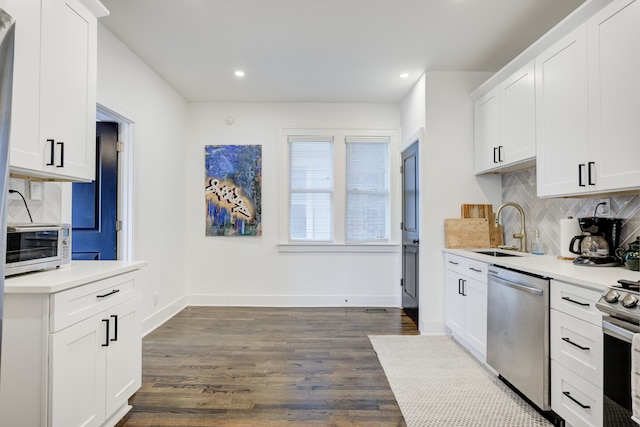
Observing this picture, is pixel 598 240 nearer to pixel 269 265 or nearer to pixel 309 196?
pixel 309 196

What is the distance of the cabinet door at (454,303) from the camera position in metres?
3.10

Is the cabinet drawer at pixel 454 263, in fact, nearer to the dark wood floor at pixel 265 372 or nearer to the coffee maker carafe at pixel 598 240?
the dark wood floor at pixel 265 372

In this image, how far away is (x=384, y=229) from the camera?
4.57m

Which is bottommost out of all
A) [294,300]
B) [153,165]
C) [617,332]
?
[294,300]

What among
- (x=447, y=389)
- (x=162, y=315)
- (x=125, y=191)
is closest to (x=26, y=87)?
(x=125, y=191)

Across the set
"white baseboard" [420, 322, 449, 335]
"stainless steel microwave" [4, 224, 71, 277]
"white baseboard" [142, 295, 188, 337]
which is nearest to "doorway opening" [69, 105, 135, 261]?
"white baseboard" [142, 295, 188, 337]

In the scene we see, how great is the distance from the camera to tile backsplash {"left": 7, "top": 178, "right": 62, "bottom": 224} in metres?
1.95

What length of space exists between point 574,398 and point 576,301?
509 millimetres

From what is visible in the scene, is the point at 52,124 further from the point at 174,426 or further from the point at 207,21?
the point at 174,426

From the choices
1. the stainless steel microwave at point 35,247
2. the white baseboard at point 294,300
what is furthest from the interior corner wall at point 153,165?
the stainless steel microwave at point 35,247

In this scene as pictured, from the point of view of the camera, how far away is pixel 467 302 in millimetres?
2980

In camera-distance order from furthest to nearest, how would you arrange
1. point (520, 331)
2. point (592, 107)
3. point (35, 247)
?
point (520, 331), point (592, 107), point (35, 247)

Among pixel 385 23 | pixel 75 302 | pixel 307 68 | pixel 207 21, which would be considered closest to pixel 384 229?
pixel 307 68

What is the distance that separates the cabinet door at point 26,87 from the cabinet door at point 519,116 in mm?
3208
